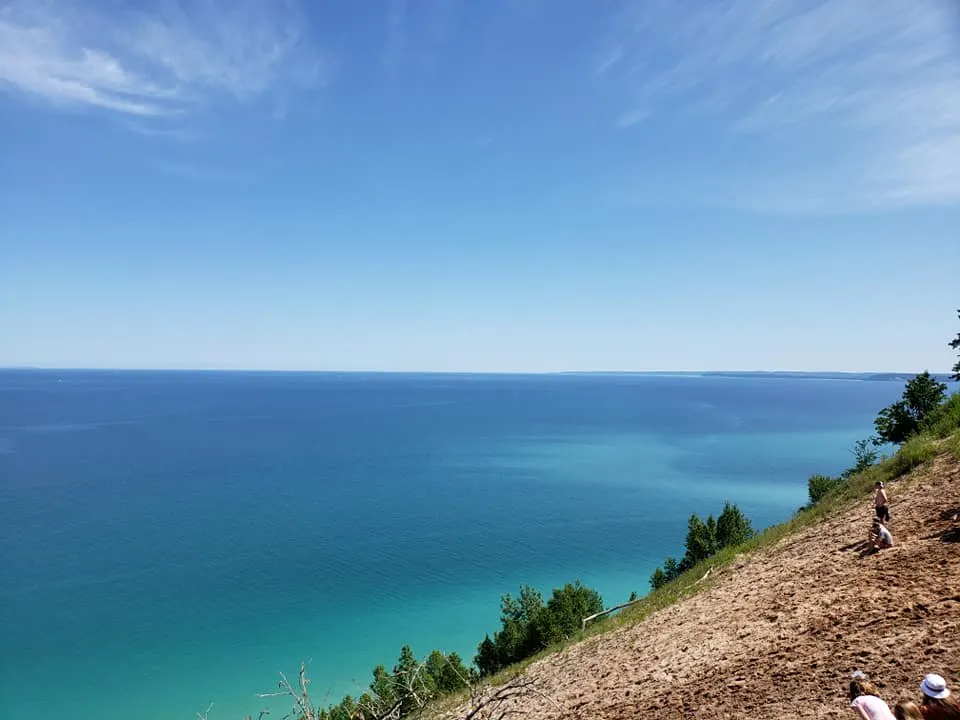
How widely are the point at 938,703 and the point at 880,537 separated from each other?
293 inches

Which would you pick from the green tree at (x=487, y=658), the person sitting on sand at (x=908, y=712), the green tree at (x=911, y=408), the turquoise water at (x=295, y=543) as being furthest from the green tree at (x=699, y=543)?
the person sitting on sand at (x=908, y=712)

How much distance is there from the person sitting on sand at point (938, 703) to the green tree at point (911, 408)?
25.3 metres

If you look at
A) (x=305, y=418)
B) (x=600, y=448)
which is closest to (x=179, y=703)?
(x=600, y=448)

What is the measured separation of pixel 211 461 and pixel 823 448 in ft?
401

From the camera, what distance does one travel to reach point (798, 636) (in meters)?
10.3

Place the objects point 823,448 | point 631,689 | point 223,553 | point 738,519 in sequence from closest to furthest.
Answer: point 631,689 → point 738,519 → point 223,553 → point 823,448

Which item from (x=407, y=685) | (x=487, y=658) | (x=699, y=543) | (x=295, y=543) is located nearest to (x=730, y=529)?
(x=699, y=543)

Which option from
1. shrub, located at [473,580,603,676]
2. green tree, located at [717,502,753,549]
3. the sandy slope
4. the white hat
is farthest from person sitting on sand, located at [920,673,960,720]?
green tree, located at [717,502,753,549]

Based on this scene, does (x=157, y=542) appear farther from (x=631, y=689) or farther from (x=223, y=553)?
(x=631, y=689)

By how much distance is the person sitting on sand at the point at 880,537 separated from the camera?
12.3m

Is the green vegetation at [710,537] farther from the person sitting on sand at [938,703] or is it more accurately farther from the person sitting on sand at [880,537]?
the person sitting on sand at [938,703]

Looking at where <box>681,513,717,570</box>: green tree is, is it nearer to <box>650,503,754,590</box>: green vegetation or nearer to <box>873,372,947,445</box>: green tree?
<box>650,503,754,590</box>: green vegetation

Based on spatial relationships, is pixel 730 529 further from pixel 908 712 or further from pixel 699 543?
pixel 908 712

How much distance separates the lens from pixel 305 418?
562 feet
